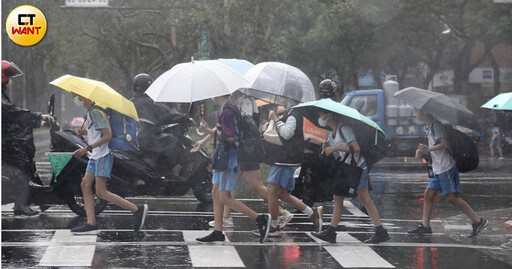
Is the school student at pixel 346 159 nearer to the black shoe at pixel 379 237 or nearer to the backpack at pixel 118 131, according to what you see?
the black shoe at pixel 379 237

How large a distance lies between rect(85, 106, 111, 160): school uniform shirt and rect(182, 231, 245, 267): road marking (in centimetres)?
136

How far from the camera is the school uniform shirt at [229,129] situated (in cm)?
1004

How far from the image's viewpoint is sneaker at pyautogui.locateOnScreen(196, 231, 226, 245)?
10.0 meters

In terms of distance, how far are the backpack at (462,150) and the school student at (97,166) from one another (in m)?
3.46

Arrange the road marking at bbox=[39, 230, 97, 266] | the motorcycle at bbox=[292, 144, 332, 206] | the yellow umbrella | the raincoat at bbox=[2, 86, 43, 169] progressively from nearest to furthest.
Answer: the road marking at bbox=[39, 230, 97, 266], the yellow umbrella, the motorcycle at bbox=[292, 144, 332, 206], the raincoat at bbox=[2, 86, 43, 169]

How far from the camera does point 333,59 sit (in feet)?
155

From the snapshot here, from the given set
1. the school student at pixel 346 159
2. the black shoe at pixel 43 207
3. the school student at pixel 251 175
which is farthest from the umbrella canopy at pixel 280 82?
the black shoe at pixel 43 207

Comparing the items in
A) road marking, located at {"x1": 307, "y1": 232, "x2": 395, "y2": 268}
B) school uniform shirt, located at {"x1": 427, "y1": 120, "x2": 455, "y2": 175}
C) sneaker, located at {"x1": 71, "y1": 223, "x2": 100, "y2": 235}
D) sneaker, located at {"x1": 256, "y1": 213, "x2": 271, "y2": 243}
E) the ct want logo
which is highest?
the ct want logo

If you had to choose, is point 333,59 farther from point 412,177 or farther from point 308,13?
point 412,177

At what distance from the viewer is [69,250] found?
9.46m

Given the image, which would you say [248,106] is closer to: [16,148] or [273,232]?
[273,232]

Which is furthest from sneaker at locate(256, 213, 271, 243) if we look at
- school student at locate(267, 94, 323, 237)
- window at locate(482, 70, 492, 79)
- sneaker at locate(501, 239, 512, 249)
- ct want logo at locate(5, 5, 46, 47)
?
window at locate(482, 70, 492, 79)

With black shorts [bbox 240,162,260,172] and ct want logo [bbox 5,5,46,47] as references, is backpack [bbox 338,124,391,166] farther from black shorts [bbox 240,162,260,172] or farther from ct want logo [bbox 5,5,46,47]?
ct want logo [bbox 5,5,46,47]

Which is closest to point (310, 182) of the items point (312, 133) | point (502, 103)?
point (312, 133)
